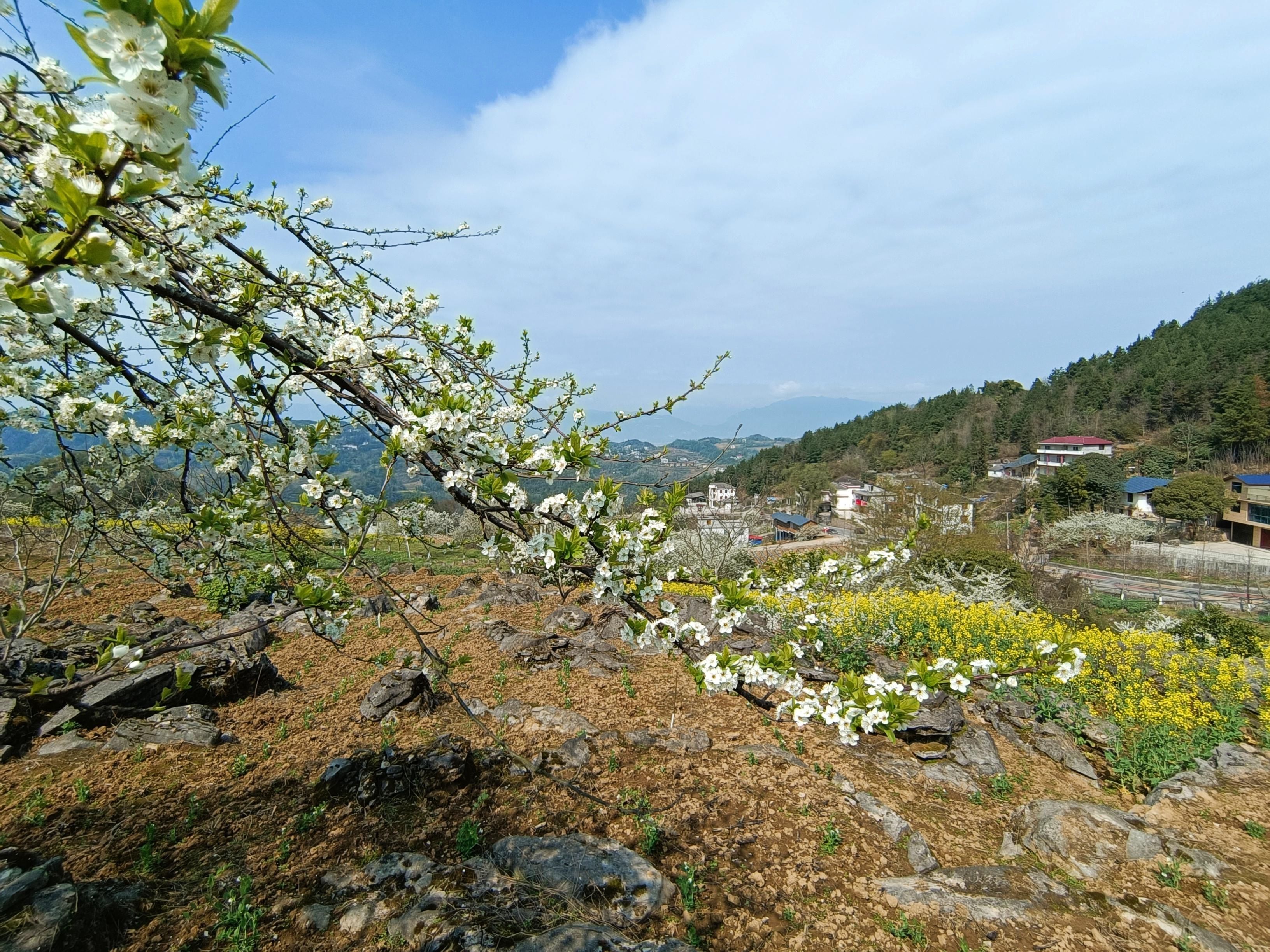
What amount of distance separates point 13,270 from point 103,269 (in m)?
0.49

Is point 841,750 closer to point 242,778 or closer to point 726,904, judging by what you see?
point 726,904

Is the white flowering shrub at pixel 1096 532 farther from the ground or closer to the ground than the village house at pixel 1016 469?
closer to the ground

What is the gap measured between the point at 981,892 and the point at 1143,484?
194 feet

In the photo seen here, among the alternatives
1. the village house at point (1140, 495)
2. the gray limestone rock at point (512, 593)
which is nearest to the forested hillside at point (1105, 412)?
the village house at point (1140, 495)

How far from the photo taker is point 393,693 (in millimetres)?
6078

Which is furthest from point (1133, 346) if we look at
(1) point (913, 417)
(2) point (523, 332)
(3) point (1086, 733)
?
(2) point (523, 332)

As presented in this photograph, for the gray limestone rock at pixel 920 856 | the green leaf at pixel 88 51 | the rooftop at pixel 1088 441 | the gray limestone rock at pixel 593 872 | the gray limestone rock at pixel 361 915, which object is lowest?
the gray limestone rock at pixel 920 856

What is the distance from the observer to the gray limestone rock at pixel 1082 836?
171 inches

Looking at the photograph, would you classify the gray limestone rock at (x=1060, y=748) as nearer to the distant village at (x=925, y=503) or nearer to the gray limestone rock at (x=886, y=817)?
the gray limestone rock at (x=886, y=817)

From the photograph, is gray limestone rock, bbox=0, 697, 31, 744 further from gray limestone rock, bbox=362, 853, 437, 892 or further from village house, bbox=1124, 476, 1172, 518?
village house, bbox=1124, 476, 1172, 518

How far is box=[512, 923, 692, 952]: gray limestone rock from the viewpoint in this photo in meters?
2.76

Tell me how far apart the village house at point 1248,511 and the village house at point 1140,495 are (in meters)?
4.03

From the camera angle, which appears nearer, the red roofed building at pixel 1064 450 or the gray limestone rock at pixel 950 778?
the gray limestone rock at pixel 950 778

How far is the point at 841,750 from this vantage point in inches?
233
